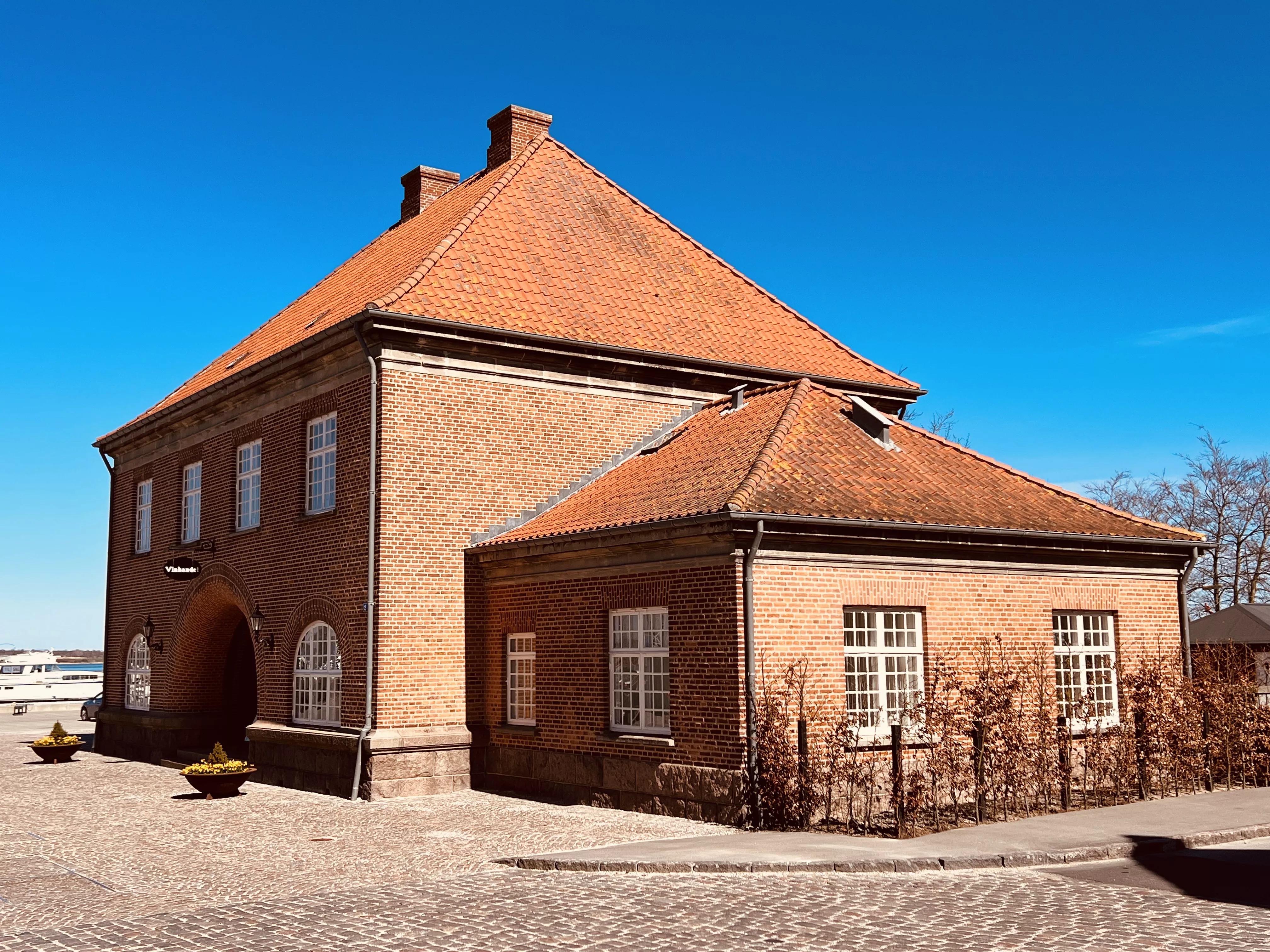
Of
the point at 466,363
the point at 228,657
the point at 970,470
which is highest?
the point at 466,363

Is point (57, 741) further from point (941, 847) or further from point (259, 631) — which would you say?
point (941, 847)

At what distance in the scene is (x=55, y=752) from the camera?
25844 millimetres

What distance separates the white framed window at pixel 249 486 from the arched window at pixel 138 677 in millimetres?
5779

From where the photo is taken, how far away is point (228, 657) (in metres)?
26.3

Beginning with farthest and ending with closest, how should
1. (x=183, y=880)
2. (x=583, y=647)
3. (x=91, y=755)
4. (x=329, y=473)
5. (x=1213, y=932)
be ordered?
(x=91, y=755), (x=329, y=473), (x=583, y=647), (x=183, y=880), (x=1213, y=932)

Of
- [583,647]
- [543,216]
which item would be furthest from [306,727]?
[543,216]

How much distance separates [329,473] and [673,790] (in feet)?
28.9

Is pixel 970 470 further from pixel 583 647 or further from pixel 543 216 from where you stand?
pixel 543 216

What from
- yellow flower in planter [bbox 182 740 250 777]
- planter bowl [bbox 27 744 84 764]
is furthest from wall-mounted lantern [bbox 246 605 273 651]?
planter bowl [bbox 27 744 84 764]

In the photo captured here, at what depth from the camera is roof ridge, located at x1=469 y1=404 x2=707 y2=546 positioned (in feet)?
65.1

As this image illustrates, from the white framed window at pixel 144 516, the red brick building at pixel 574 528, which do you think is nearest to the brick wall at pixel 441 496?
the red brick building at pixel 574 528

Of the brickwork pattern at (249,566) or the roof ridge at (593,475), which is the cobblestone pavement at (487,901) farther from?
the roof ridge at (593,475)

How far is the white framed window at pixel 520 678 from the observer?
18.9 m

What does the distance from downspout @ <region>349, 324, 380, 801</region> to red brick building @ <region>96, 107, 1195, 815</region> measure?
0.06m
